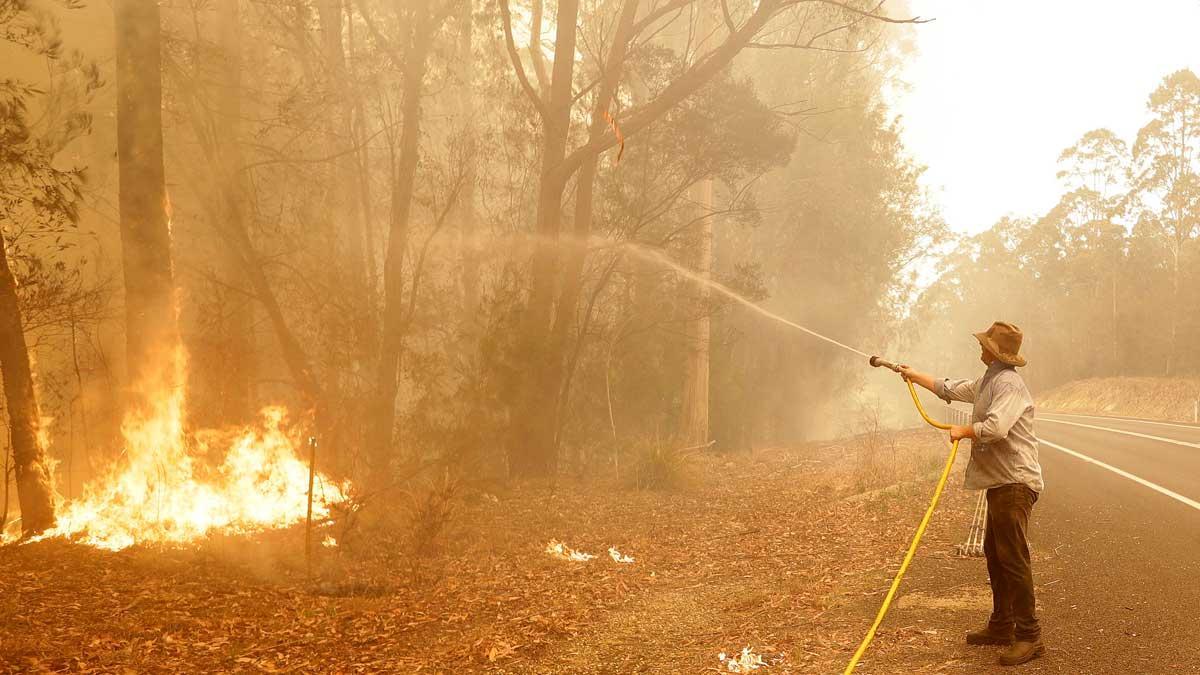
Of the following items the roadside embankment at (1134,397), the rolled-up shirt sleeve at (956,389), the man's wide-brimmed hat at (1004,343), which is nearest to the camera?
the man's wide-brimmed hat at (1004,343)

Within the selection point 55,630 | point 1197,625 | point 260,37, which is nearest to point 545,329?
point 260,37

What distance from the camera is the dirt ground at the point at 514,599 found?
6406 mm

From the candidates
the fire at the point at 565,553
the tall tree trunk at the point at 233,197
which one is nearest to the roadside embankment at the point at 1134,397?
the fire at the point at 565,553

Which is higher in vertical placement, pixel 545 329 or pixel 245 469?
pixel 545 329

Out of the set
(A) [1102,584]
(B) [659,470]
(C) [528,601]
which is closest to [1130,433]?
(B) [659,470]

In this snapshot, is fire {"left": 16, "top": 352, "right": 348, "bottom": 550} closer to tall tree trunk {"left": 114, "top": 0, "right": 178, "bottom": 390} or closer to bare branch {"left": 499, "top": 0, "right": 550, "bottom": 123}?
tall tree trunk {"left": 114, "top": 0, "right": 178, "bottom": 390}

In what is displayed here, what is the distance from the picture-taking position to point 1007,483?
5.88 meters

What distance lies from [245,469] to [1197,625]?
934 centimetres

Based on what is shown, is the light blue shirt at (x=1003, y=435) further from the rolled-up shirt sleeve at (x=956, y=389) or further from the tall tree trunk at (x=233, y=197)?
the tall tree trunk at (x=233, y=197)

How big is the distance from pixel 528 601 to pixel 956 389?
4242mm

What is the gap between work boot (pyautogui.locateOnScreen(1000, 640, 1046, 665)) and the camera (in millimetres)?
5539

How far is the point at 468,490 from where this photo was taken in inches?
567

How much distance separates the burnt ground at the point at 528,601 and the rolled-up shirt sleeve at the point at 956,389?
5.37ft

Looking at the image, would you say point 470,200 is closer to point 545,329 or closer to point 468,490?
point 545,329
